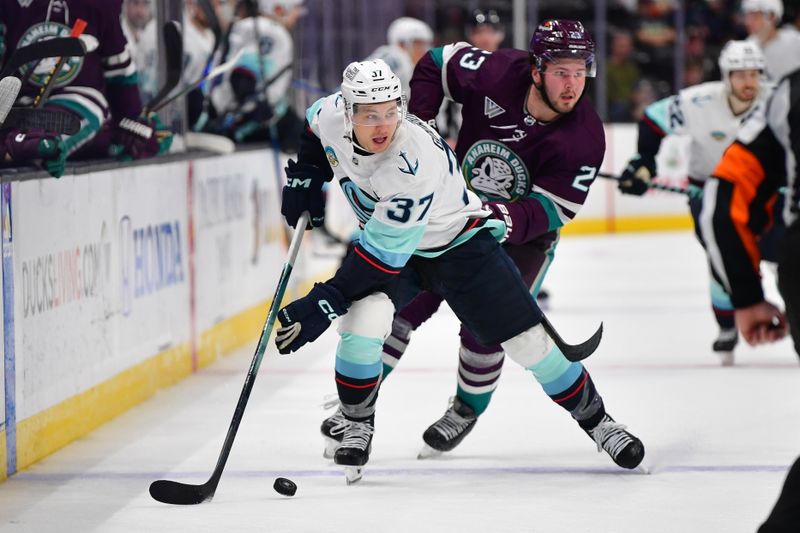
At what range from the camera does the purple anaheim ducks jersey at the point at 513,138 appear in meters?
3.77

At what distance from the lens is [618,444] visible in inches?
141

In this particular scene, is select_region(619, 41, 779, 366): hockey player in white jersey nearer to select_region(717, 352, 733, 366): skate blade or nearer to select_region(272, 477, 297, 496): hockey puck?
select_region(717, 352, 733, 366): skate blade

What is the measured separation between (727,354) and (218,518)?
9.31ft

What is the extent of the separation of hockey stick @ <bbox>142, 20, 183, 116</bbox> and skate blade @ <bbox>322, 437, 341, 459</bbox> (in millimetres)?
1755

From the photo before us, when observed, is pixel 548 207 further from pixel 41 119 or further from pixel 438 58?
pixel 41 119

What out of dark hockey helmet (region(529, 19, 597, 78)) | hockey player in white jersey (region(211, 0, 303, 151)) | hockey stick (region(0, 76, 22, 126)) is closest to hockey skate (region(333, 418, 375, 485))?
dark hockey helmet (region(529, 19, 597, 78))

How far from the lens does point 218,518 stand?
3.15 meters

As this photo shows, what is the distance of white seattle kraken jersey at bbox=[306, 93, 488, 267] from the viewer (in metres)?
3.22

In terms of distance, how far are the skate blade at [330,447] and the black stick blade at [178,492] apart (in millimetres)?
495

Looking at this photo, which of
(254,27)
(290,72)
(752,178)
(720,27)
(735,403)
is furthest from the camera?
(720,27)

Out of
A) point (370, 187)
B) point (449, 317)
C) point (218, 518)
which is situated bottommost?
point (449, 317)

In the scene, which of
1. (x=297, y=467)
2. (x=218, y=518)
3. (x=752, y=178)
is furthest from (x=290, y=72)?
(x=752, y=178)

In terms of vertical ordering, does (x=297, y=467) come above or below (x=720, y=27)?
below

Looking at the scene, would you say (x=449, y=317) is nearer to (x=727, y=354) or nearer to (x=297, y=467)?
(x=727, y=354)
